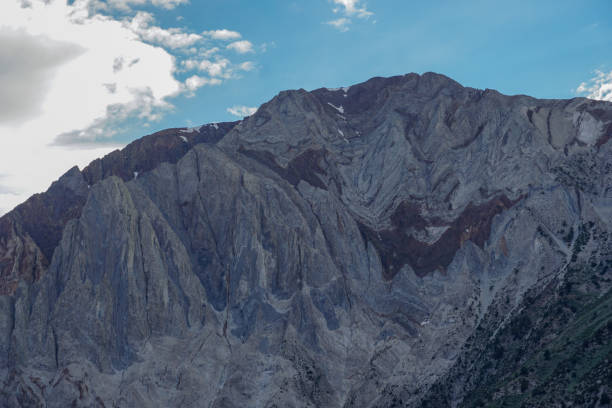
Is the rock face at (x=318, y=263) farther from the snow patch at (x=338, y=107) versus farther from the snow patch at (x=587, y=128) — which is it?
the snow patch at (x=338, y=107)

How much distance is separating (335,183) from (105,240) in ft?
151

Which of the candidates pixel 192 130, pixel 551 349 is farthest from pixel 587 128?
pixel 192 130

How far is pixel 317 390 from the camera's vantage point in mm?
93750

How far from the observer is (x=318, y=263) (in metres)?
109

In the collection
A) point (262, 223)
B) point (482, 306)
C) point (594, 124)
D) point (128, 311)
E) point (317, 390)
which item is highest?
point (594, 124)

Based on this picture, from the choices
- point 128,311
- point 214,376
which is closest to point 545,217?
point 214,376

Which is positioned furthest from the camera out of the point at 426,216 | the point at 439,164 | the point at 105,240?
the point at 439,164

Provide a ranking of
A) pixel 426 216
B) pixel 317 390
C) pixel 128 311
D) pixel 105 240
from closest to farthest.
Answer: pixel 317 390
pixel 128 311
pixel 105 240
pixel 426 216

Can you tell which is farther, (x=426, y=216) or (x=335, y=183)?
(x=335, y=183)

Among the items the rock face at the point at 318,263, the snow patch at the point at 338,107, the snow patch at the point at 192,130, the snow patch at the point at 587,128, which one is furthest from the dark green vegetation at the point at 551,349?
the snow patch at the point at 192,130

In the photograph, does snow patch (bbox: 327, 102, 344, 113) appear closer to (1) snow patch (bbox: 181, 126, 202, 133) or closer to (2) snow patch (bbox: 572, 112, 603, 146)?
(1) snow patch (bbox: 181, 126, 202, 133)

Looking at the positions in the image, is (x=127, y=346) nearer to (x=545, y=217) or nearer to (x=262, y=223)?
(x=262, y=223)

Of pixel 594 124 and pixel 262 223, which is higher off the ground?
pixel 594 124

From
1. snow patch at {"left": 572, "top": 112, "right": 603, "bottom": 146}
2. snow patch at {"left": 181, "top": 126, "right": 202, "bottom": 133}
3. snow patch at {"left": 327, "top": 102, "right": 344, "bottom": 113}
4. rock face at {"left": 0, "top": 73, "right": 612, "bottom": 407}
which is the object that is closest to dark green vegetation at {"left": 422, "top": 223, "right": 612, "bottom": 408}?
rock face at {"left": 0, "top": 73, "right": 612, "bottom": 407}
